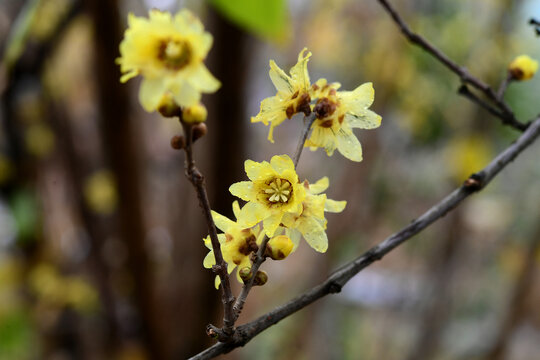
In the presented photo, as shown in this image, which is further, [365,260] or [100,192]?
[100,192]

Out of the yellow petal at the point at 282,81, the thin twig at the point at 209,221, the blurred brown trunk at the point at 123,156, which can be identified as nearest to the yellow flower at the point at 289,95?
the yellow petal at the point at 282,81

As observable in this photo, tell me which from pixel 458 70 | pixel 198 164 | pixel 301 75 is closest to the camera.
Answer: pixel 301 75

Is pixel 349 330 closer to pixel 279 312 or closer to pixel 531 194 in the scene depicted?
pixel 531 194

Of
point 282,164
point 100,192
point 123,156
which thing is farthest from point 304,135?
point 100,192

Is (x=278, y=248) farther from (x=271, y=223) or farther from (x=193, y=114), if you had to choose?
(x=193, y=114)

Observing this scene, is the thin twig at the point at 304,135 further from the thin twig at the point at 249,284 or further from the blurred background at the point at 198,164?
the blurred background at the point at 198,164

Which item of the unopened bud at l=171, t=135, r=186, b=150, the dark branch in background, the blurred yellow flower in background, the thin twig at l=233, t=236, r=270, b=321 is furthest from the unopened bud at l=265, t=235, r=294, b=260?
the blurred yellow flower in background
